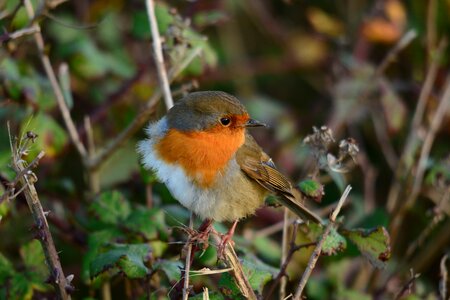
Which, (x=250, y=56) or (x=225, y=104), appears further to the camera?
(x=250, y=56)

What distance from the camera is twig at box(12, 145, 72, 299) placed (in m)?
2.12

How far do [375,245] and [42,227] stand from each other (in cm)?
117

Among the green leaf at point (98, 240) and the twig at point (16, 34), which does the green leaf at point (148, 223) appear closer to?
the green leaf at point (98, 240)

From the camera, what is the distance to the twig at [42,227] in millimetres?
2125

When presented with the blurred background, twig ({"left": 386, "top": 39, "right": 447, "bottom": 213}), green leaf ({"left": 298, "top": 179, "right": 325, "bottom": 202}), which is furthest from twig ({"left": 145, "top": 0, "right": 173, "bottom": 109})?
twig ({"left": 386, "top": 39, "right": 447, "bottom": 213})

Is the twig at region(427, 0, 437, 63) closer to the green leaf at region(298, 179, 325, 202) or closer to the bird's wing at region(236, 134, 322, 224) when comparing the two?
the bird's wing at region(236, 134, 322, 224)

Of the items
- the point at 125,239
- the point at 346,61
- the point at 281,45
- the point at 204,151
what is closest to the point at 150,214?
the point at 125,239

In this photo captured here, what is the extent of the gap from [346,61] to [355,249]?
7.16 ft

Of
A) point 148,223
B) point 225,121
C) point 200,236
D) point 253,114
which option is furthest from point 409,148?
point 200,236

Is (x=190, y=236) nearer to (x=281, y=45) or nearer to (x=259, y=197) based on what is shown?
(x=259, y=197)

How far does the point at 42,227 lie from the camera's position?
2.14m

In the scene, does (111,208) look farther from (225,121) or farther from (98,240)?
(225,121)

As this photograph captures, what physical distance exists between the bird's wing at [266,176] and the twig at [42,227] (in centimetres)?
98

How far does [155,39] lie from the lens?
10.0ft
